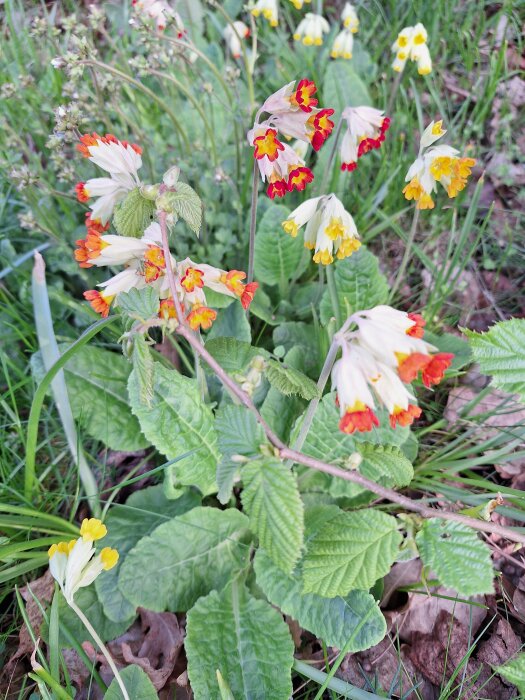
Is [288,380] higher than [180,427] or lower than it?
higher

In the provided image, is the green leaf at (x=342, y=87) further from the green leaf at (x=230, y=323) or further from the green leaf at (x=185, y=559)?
the green leaf at (x=185, y=559)

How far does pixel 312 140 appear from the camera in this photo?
188cm

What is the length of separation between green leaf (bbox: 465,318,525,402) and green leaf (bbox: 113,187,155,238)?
3.22ft

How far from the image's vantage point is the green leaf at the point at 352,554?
169cm

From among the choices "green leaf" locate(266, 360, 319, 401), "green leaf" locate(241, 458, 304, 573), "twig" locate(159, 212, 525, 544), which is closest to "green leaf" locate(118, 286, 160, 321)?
"twig" locate(159, 212, 525, 544)

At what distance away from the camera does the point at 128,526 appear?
233 centimetres

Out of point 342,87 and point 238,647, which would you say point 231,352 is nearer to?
point 238,647

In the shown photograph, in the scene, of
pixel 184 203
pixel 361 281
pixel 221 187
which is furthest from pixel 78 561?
pixel 221 187

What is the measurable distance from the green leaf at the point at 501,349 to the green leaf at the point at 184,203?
2.84 ft

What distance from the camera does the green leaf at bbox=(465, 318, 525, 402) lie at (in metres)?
1.82

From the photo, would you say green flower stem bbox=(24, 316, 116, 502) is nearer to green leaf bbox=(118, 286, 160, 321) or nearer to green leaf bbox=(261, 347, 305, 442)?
green leaf bbox=(118, 286, 160, 321)

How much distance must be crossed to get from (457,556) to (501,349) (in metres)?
0.63

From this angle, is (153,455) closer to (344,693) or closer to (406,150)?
(344,693)

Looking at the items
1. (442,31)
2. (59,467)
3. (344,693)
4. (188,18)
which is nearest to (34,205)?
(59,467)
